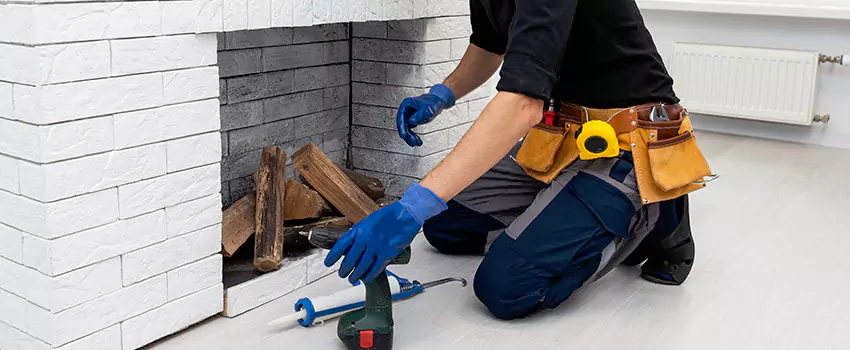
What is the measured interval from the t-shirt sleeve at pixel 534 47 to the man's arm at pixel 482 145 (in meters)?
0.03

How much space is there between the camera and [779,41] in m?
4.02

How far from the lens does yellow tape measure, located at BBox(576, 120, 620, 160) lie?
79.3 inches

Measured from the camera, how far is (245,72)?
2.33 meters

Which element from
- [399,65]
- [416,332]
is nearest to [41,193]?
[416,332]

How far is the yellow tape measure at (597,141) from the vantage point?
2014 mm

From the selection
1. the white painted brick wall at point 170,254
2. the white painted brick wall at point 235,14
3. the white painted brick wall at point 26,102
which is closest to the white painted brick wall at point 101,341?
the white painted brick wall at point 170,254

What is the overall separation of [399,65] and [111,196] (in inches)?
44.1

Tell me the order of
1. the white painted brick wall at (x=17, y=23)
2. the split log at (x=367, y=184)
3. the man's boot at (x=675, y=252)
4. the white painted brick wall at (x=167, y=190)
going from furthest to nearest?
the split log at (x=367, y=184) < the man's boot at (x=675, y=252) < the white painted brick wall at (x=167, y=190) < the white painted brick wall at (x=17, y=23)

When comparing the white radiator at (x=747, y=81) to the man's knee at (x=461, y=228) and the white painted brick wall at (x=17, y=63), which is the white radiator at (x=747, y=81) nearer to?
the man's knee at (x=461, y=228)

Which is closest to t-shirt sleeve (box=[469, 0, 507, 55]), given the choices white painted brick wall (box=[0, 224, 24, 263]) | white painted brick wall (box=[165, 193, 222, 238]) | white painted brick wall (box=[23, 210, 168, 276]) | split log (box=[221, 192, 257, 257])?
split log (box=[221, 192, 257, 257])

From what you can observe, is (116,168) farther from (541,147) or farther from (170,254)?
(541,147)

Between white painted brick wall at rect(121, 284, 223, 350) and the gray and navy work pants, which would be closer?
white painted brick wall at rect(121, 284, 223, 350)

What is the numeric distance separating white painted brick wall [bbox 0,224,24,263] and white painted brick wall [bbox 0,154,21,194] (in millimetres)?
84

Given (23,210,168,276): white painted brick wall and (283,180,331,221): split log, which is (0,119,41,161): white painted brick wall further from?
(283,180,331,221): split log
